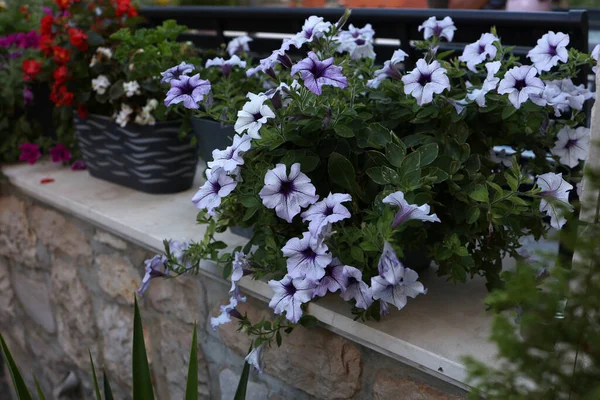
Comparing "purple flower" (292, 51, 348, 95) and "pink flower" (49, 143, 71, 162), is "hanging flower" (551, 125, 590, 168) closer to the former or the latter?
"purple flower" (292, 51, 348, 95)

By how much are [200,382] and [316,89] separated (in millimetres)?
1034

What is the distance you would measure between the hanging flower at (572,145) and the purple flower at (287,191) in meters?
0.55

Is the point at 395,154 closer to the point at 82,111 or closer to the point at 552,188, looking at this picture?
the point at 552,188

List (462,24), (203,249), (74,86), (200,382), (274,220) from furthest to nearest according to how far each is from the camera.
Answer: (74,86), (200,382), (462,24), (203,249), (274,220)

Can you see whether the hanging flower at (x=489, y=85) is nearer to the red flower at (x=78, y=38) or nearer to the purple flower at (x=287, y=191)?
the purple flower at (x=287, y=191)

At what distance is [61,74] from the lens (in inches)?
87.2

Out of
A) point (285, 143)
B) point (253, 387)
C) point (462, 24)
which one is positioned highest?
point (462, 24)

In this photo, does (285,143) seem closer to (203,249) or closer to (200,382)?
(203,249)

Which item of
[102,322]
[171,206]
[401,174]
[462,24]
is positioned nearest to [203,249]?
[401,174]

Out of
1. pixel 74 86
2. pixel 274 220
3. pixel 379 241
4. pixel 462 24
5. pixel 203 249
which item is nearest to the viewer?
pixel 379 241

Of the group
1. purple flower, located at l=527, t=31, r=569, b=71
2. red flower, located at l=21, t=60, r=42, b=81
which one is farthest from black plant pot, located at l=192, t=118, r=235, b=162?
red flower, located at l=21, t=60, r=42, b=81

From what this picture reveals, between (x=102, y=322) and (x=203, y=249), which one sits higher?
(x=203, y=249)

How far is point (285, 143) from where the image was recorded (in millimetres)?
1346

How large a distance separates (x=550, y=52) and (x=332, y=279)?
640 mm
